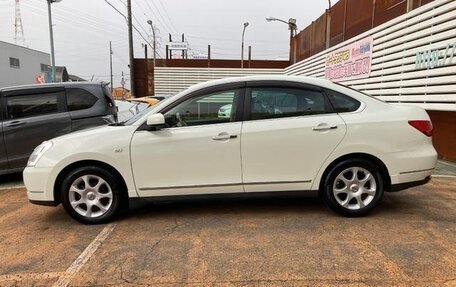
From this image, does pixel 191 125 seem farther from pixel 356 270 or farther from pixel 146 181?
pixel 356 270

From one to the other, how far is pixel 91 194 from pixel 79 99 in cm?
318

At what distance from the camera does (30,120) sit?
273 inches

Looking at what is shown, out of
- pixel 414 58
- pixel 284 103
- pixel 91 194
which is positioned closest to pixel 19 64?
pixel 414 58

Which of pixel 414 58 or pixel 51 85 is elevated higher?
pixel 414 58

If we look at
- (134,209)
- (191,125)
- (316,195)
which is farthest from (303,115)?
(134,209)

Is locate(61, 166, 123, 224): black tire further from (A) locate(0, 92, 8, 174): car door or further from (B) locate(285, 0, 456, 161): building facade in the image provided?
(B) locate(285, 0, 456, 161): building facade

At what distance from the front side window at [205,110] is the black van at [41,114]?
3014 mm

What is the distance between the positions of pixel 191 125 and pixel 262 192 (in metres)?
1.08

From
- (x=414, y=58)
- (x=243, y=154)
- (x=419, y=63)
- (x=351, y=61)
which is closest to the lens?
(x=243, y=154)

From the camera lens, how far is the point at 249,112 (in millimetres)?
4508

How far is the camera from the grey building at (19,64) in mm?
46219

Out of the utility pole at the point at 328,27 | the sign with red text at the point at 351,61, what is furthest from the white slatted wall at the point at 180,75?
the sign with red text at the point at 351,61

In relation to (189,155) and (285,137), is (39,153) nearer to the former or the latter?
(189,155)

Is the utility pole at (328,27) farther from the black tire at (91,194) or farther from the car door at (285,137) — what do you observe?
the black tire at (91,194)
